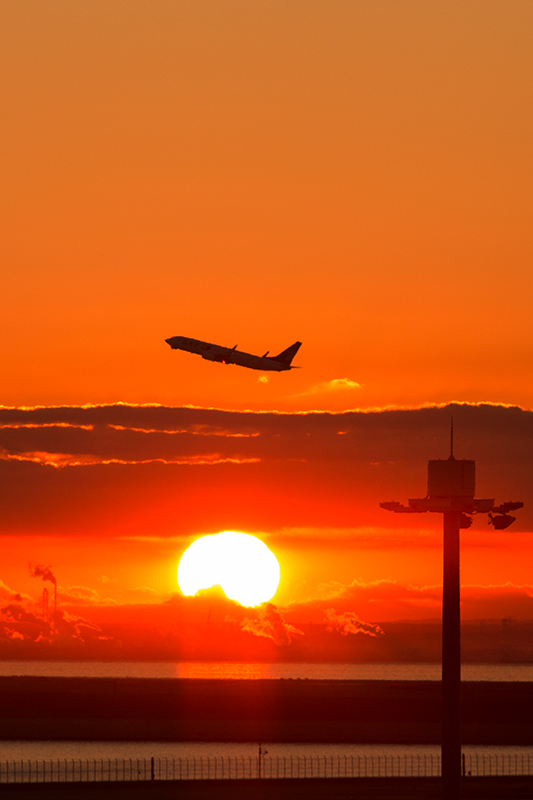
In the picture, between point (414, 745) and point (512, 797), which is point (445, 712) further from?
point (414, 745)

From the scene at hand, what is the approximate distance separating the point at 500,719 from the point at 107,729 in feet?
235

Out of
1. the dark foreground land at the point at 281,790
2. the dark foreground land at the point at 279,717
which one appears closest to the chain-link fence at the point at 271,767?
the dark foreground land at the point at 279,717

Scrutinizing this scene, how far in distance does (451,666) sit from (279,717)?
427ft

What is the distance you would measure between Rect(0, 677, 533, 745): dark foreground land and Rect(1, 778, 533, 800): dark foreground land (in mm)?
87437

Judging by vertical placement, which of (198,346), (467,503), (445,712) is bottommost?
(445,712)

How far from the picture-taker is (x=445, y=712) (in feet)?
215

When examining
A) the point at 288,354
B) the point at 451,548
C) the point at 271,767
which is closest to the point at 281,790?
the point at 451,548

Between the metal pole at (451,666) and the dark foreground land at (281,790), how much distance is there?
16891mm

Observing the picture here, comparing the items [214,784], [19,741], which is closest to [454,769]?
[214,784]

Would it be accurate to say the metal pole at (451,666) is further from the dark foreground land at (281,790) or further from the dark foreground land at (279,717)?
the dark foreground land at (279,717)

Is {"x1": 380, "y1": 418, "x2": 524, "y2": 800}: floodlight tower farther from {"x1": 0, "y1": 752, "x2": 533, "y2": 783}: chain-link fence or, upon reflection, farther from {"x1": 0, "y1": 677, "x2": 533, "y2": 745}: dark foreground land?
{"x1": 0, "y1": 677, "x2": 533, "y2": 745}: dark foreground land

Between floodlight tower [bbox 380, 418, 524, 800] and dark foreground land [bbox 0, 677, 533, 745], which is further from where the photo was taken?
dark foreground land [bbox 0, 677, 533, 745]

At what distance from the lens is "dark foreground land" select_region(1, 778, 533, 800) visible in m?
82.1

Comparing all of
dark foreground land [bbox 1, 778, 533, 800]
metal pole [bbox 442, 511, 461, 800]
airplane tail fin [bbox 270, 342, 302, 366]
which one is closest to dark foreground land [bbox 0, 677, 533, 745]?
airplane tail fin [bbox 270, 342, 302, 366]
